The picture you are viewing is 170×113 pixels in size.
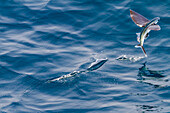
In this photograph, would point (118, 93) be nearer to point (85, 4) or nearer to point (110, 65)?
point (110, 65)

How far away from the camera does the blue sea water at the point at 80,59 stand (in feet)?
27.9

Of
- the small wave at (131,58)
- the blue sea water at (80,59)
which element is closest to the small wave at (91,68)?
the blue sea water at (80,59)

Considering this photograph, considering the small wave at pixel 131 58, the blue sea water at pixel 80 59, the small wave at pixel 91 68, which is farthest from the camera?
the small wave at pixel 131 58

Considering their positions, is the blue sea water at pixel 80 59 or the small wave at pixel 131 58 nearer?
the blue sea water at pixel 80 59

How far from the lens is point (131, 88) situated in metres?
8.90

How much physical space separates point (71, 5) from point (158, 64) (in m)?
4.74

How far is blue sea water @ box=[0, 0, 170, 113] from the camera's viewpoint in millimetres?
A: 8492

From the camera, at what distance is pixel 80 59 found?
1038 cm

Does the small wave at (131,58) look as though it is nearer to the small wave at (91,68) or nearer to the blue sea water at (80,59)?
the blue sea water at (80,59)

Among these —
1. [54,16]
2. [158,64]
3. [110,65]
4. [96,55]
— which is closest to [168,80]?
[158,64]

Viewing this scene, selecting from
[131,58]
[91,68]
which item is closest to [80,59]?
[91,68]

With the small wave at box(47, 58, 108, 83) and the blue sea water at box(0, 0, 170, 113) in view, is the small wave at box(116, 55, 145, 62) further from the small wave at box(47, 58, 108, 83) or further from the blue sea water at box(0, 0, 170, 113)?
the small wave at box(47, 58, 108, 83)

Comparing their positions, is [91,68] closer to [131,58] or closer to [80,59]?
[80,59]

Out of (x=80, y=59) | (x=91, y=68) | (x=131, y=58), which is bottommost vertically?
(x=91, y=68)
